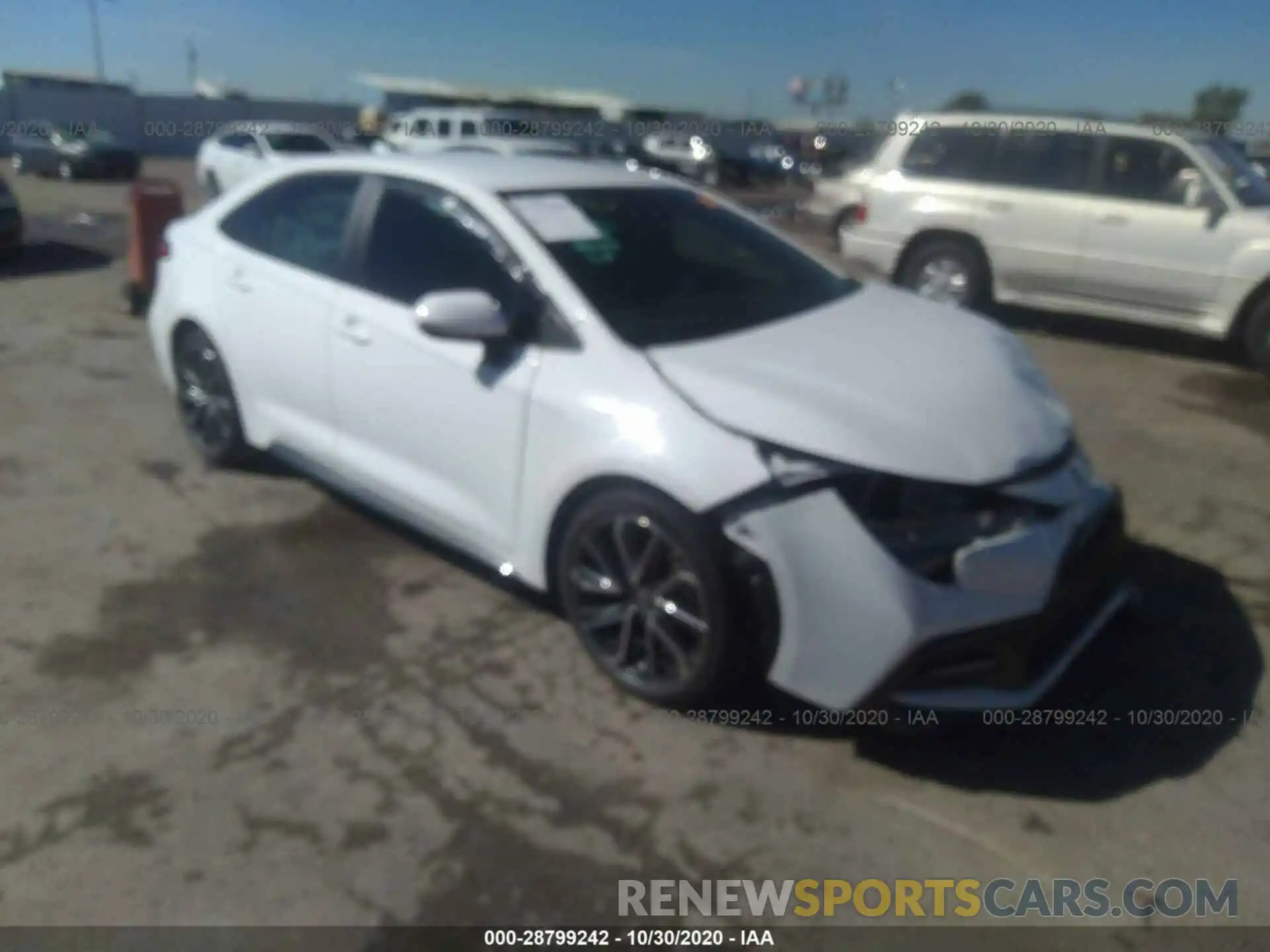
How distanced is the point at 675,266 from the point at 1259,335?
5.58 metres

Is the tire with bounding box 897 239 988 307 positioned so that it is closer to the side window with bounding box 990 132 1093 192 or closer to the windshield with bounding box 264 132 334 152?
the side window with bounding box 990 132 1093 192

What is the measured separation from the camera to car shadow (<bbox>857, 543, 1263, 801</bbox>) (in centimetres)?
297

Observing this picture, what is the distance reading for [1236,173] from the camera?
301 inches

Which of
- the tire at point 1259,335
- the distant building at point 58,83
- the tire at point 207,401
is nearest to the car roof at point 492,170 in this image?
the tire at point 207,401

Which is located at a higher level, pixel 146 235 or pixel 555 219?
pixel 555 219

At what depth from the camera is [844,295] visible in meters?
4.01

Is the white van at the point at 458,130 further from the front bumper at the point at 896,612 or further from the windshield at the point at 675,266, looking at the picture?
the front bumper at the point at 896,612

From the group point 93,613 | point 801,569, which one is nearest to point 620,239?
point 801,569

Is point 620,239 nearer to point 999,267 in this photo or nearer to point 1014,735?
point 1014,735

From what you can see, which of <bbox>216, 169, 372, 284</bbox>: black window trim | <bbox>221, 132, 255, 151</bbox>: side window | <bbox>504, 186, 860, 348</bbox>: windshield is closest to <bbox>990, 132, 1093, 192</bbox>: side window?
<bbox>504, 186, 860, 348</bbox>: windshield

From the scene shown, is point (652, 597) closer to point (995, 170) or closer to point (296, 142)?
point (995, 170)

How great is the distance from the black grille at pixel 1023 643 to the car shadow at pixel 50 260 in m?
10.4

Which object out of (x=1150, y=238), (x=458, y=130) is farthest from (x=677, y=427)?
(x=458, y=130)

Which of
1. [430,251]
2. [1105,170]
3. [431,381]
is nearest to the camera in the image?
[431,381]
